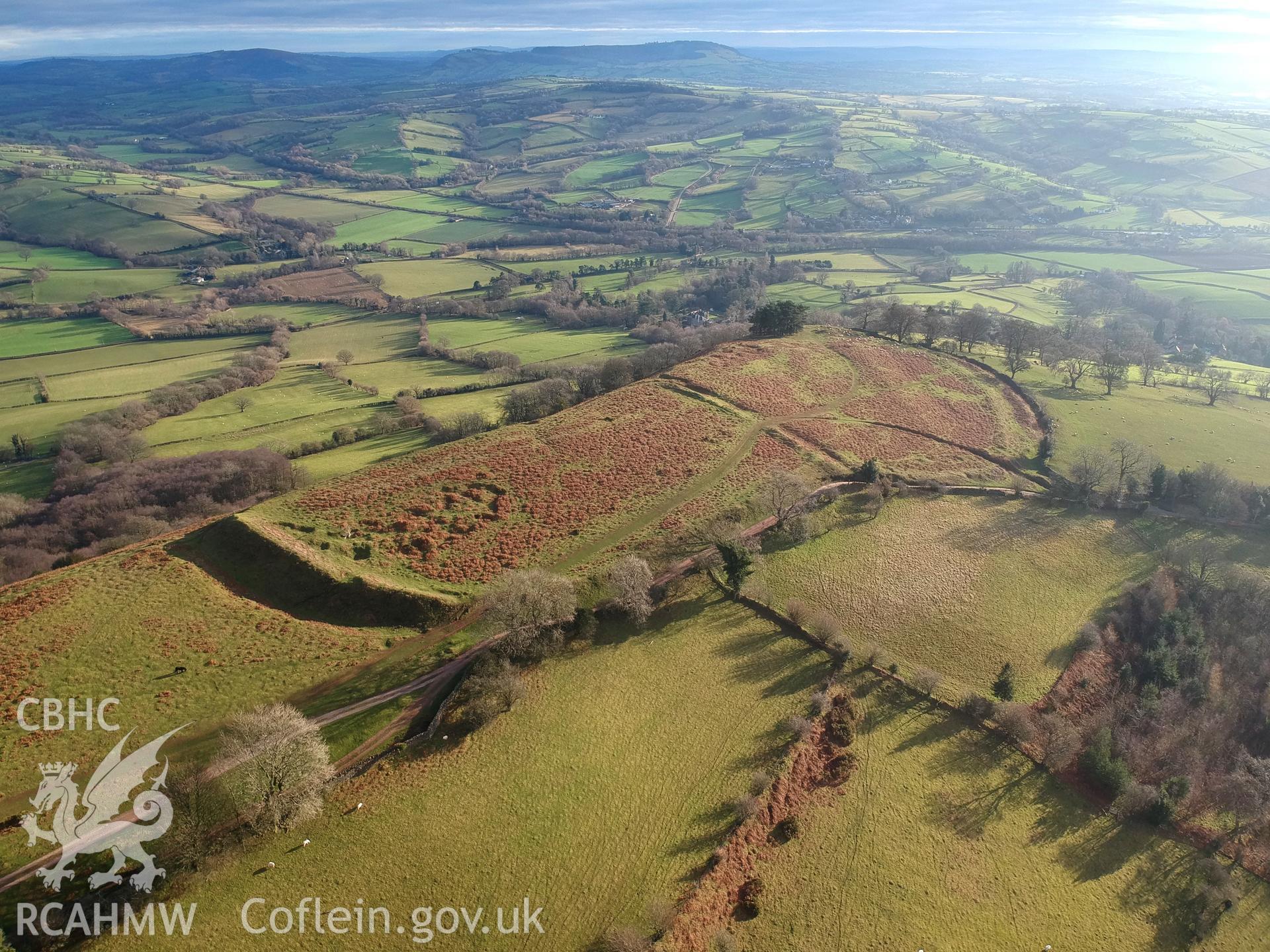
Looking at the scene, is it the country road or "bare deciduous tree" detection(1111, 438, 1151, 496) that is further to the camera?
"bare deciduous tree" detection(1111, 438, 1151, 496)

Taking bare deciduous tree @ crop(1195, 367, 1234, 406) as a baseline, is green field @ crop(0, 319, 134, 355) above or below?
above

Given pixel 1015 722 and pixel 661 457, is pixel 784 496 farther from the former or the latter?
pixel 1015 722

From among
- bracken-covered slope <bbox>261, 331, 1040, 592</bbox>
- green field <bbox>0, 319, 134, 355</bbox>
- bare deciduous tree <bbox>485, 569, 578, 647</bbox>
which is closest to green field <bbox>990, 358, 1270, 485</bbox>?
bracken-covered slope <bbox>261, 331, 1040, 592</bbox>

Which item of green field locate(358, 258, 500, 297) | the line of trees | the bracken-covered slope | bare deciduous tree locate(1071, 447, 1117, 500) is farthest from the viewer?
green field locate(358, 258, 500, 297)

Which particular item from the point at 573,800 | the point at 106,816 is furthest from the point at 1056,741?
the point at 106,816

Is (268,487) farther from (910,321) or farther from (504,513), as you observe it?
(910,321)

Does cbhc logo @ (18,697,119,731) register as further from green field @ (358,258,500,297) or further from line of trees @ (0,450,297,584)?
green field @ (358,258,500,297)

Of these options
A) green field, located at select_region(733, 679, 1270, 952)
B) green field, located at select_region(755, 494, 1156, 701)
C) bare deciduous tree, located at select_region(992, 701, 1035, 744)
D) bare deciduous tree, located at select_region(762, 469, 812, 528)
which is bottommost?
green field, located at select_region(733, 679, 1270, 952)
